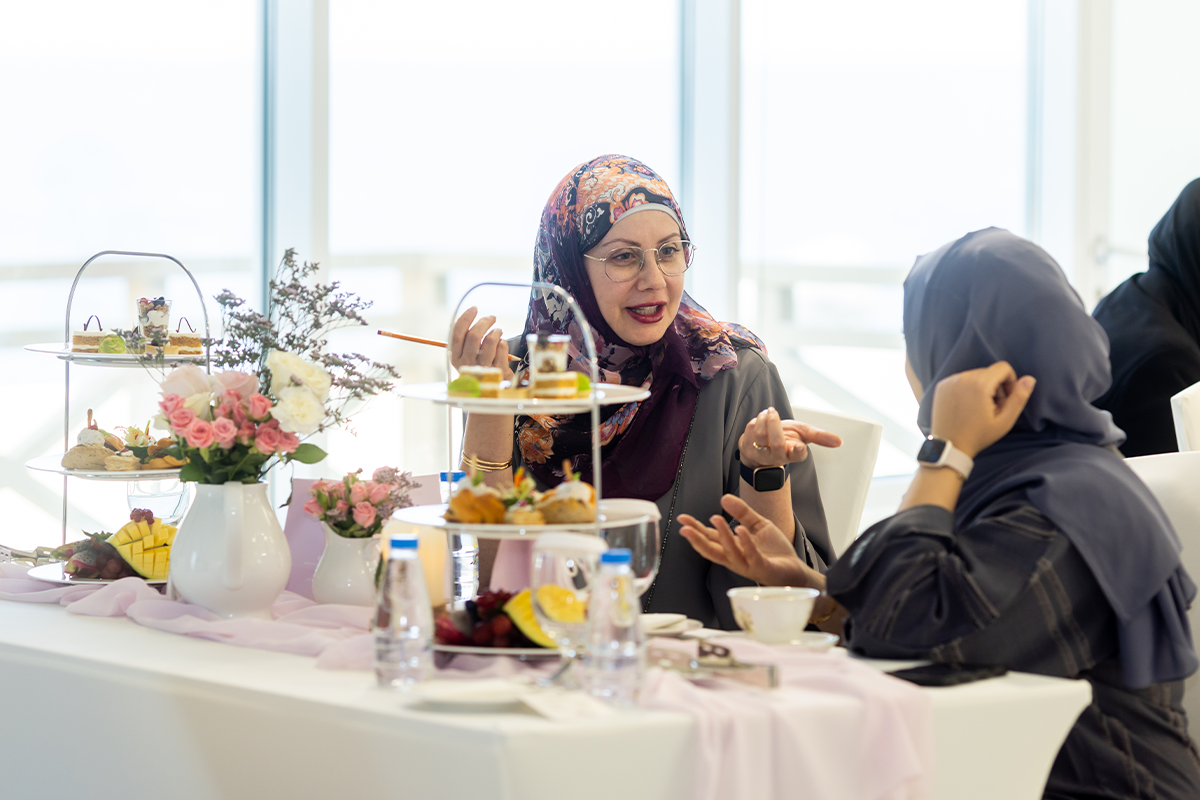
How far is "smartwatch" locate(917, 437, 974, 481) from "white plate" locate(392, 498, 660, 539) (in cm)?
37

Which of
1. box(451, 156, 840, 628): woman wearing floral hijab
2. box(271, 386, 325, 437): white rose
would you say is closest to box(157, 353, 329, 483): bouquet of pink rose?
box(271, 386, 325, 437): white rose

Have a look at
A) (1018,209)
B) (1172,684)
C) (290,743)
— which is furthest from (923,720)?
(1018,209)

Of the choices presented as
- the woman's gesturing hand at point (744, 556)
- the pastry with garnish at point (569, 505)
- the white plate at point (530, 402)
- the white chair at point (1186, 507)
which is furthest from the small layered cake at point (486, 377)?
the white chair at point (1186, 507)

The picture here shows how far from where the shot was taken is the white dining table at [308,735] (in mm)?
1066

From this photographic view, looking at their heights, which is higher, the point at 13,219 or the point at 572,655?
the point at 13,219

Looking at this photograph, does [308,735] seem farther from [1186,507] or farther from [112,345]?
[1186,507]

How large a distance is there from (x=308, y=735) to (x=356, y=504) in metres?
0.47

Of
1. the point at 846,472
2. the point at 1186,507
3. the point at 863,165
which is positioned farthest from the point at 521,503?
the point at 863,165

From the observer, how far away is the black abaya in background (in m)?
2.77

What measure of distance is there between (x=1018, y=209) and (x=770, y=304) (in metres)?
1.61

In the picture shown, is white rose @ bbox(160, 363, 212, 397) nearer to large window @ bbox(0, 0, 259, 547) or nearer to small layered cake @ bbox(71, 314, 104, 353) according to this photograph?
small layered cake @ bbox(71, 314, 104, 353)

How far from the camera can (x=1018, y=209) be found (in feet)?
16.9

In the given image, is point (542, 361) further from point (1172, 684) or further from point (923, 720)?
point (1172, 684)

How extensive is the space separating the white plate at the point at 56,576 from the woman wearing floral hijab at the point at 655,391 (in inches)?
25.6
